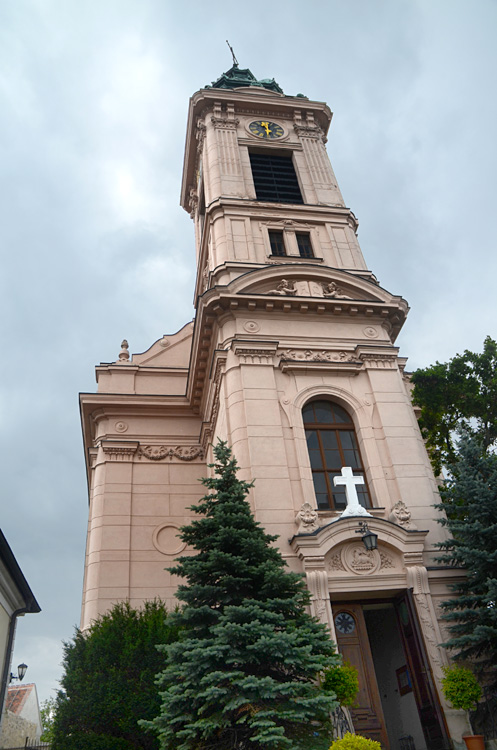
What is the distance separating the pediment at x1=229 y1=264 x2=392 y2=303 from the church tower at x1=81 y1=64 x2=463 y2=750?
0.05m

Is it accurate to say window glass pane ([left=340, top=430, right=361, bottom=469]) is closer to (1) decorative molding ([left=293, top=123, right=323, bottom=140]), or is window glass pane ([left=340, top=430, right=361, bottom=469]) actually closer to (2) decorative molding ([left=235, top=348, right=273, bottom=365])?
(2) decorative molding ([left=235, top=348, right=273, bottom=365])

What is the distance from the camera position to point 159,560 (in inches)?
860

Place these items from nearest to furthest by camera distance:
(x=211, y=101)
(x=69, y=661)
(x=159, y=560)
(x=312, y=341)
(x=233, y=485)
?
(x=233, y=485), (x=69, y=661), (x=312, y=341), (x=159, y=560), (x=211, y=101)

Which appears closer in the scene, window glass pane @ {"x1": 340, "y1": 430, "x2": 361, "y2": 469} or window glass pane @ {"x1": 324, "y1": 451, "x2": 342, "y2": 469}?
window glass pane @ {"x1": 324, "y1": 451, "x2": 342, "y2": 469}

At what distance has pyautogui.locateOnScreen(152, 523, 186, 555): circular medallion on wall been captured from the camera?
72.7 ft

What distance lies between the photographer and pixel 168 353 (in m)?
29.0

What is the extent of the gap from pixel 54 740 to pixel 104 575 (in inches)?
290

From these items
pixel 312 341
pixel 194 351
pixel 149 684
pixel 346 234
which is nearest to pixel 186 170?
pixel 346 234

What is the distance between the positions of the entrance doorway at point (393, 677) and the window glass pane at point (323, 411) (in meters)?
5.52

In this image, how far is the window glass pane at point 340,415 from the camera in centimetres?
1891

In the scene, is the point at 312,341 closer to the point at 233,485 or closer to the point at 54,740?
the point at 233,485

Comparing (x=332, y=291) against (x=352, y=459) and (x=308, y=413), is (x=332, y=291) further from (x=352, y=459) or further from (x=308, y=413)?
(x=352, y=459)

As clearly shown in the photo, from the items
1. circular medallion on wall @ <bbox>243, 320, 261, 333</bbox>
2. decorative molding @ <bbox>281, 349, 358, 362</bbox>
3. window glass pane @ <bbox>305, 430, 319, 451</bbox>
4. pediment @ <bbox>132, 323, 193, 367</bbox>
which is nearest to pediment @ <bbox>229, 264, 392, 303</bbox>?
circular medallion on wall @ <bbox>243, 320, 261, 333</bbox>

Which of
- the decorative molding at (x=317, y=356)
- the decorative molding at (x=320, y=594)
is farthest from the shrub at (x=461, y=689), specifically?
the decorative molding at (x=317, y=356)
